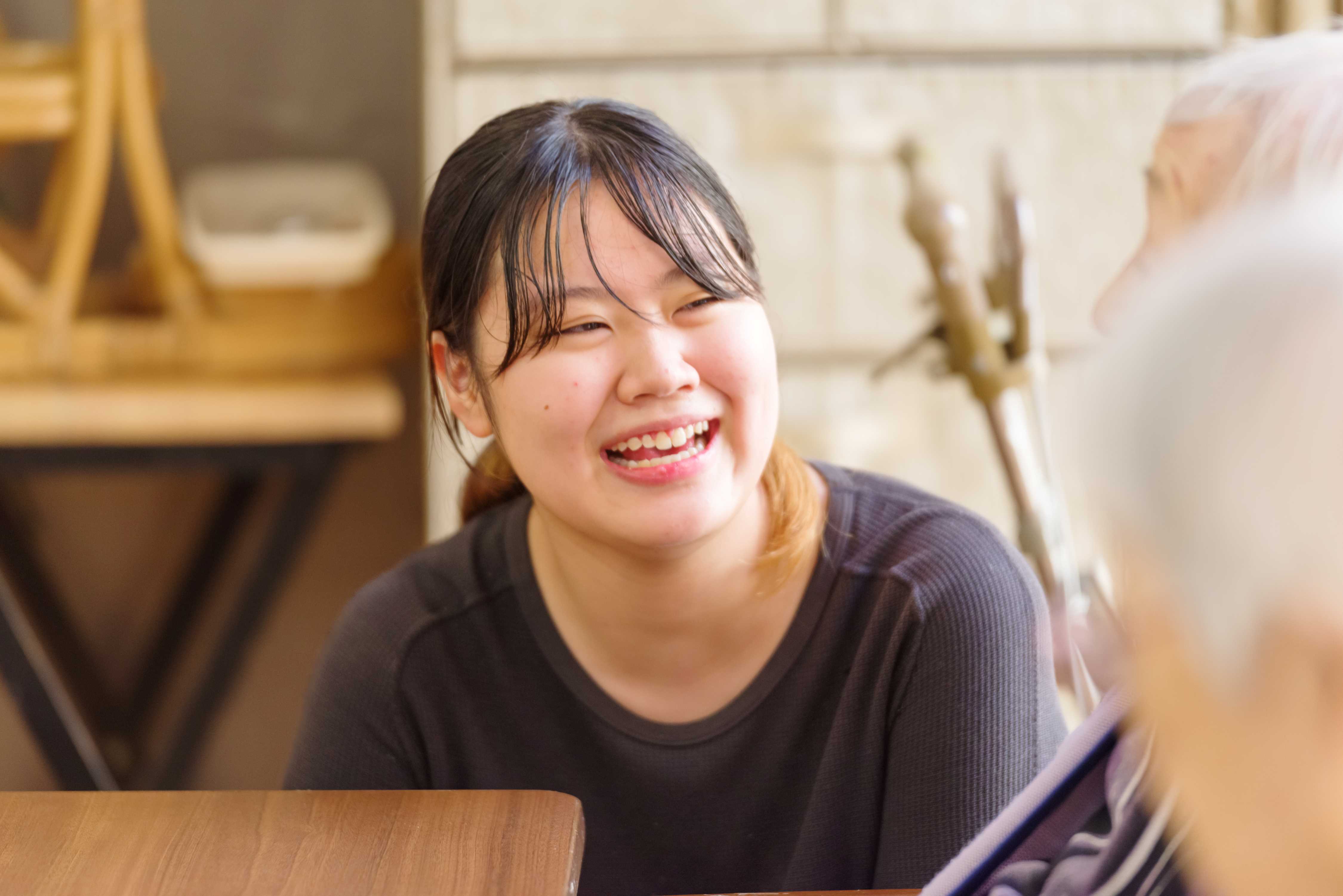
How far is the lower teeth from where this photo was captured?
2.75 ft

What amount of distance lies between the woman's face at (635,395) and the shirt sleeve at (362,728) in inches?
8.2

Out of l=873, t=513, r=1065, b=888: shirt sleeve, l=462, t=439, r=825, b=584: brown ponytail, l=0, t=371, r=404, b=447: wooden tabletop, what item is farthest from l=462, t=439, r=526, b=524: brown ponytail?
l=0, t=371, r=404, b=447: wooden tabletop

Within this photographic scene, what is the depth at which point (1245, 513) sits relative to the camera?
0.92 ft

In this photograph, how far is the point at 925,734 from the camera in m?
0.88

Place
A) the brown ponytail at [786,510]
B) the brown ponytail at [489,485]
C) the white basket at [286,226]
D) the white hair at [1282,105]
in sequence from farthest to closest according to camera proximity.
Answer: the white basket at [286,226] → the brown ponytail at [489,485] → the brown ponytail at [786,510] → the white hair at [1282,105]

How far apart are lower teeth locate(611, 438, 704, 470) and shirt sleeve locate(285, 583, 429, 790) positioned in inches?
10.1

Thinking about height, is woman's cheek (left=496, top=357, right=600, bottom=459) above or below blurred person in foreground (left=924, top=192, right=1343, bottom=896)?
below

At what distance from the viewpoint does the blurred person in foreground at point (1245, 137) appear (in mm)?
487

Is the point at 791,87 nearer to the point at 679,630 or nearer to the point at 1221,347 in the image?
the point at 679,630

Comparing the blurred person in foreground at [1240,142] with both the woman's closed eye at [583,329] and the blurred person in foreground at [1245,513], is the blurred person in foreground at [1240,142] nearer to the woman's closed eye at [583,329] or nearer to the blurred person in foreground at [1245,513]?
the blurred person in foreground at [1245,513]

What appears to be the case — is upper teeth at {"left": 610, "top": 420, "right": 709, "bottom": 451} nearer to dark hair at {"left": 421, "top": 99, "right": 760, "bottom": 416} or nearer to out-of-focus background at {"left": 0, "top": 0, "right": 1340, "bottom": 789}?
dark hair at {"left": 421, "top": 99, "right": 760, "bottom": 416}

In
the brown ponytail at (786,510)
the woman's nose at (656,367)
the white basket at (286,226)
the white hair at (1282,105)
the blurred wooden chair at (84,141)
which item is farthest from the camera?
the white basket at (286,226)

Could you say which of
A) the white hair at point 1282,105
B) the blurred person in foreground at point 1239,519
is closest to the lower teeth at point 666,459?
the white hair at point 1282,105

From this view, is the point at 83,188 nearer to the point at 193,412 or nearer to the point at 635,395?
the point at 193,412
